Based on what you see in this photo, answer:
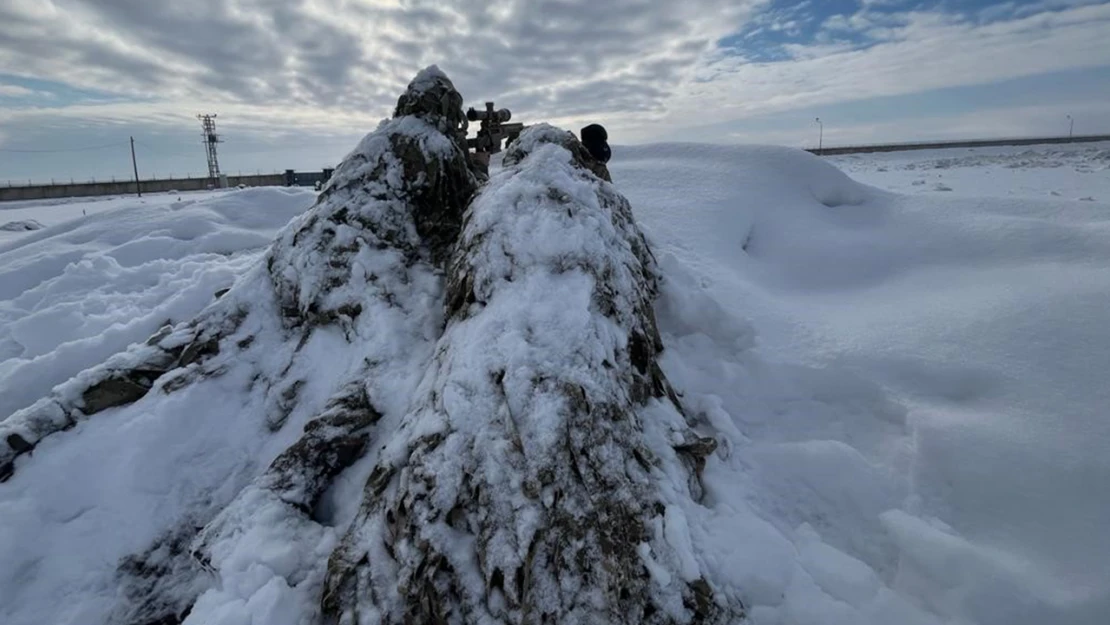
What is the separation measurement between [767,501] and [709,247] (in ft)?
15.2

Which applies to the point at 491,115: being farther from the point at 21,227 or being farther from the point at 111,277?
the point at 21,227

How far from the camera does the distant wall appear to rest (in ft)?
106

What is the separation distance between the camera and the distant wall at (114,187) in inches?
1277

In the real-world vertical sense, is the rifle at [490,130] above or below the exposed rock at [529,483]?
above

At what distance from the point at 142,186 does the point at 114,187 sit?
1647 mm

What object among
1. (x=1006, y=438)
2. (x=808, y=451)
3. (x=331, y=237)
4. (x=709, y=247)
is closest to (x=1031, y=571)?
(x=1006, y=438)

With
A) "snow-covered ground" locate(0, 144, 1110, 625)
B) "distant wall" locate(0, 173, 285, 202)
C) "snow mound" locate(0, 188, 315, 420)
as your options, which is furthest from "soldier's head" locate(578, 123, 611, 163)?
"distant wall" locate(0, 173, 285, 202)

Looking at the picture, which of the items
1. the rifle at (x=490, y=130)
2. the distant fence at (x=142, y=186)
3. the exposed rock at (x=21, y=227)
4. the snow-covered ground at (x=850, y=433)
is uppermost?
the distant fence at (x=142, y=186)

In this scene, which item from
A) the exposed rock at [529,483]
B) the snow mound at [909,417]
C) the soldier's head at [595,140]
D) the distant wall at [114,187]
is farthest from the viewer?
the distant wall at [114,187]

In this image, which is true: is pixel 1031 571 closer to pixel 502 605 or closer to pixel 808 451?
pixel 808 451

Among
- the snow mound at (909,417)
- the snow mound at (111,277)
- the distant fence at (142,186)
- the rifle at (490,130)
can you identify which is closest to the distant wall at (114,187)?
the distant fence at (142,186)

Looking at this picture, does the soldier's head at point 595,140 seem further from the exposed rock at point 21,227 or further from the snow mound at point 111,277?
the exposed rock at point 21,227

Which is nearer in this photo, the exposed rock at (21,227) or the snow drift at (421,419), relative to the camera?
the snow drift at (421,419)

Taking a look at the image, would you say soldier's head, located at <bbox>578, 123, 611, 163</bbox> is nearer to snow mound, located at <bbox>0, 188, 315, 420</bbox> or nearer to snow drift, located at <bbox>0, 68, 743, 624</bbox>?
snow drift, located at <bbox>0, 68, 743, 624</bbox>
